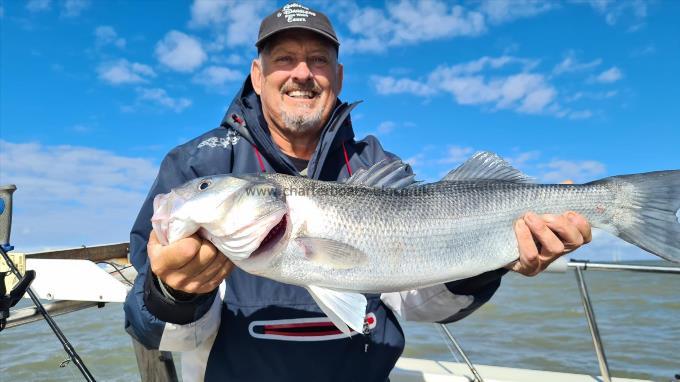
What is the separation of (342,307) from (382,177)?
0.87 metres

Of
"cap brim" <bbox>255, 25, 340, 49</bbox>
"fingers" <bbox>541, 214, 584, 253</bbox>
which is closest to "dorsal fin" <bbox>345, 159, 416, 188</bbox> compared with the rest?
"fingers" <bbox>541, 214, 584, 253</bbox>

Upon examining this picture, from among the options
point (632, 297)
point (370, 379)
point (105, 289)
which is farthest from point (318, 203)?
point (632, 297)

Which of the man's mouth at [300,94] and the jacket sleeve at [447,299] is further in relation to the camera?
the man's mouth at [300,94]

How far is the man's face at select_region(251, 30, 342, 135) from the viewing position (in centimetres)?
377

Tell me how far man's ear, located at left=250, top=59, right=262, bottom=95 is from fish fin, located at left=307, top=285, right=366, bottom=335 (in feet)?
6.42

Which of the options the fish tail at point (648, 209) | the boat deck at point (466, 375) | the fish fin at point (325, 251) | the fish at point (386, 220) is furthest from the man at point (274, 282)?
the boat deck at point (466, 375)

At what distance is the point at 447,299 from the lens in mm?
3346

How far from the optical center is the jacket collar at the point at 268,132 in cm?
350

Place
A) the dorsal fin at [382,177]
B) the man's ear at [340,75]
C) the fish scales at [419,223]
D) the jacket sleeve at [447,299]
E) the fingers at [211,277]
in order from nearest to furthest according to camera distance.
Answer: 1. the fingers at [211,277]
2. the fish scales at [419,223]
3. the dorsal fin at [382,177]
4. the jacket sleeve at [447,299]
5. the man's ear at [340,75]

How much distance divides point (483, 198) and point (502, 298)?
15.9 meters

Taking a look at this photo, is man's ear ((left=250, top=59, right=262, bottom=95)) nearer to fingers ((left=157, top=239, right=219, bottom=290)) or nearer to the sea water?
fingers ((left=157, top=239, right=219, bottom=290))

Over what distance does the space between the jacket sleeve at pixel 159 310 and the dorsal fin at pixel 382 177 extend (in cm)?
110

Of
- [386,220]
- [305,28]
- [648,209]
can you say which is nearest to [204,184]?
[386,220]

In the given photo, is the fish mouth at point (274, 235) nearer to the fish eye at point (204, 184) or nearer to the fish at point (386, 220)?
the fish at point (386, 220)
